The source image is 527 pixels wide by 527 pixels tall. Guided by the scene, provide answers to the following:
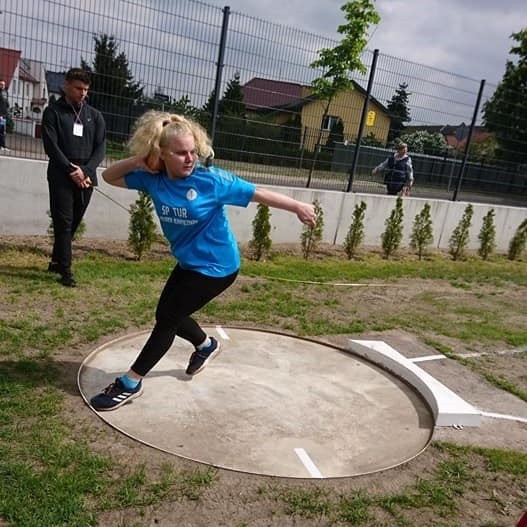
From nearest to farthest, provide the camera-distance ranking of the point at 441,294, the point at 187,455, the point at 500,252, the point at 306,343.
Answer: the point at 187,455 < the point at 306,343 < the point at 441,294 < the point at 500,252

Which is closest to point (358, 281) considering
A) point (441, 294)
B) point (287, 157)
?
point (441, 294)

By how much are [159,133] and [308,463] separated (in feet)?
6.85

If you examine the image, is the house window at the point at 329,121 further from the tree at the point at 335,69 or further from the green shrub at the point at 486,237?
the green shrub at the point at 486,237

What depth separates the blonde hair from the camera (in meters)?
3.19

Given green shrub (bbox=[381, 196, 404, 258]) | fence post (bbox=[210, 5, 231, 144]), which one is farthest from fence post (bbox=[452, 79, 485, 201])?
fence post (bbox=[210, 5, 231, 144])

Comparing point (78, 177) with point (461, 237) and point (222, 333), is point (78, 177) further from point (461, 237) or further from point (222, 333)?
point (461, 237)

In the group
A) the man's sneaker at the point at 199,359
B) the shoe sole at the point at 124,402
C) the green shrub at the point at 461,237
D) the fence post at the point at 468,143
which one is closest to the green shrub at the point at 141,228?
the man's sneaker at the point at 199,359

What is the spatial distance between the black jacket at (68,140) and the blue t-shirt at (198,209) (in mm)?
2557

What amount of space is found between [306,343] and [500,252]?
9199 mm

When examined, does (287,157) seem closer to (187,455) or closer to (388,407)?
(388,407)

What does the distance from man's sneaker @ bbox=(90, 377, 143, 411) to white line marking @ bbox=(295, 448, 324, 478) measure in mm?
1120

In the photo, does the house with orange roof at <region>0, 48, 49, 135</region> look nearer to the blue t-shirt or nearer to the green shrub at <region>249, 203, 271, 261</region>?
the green shrub at <region>249, 203, 271, 261</region>

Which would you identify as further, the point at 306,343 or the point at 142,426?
the point at 306,343

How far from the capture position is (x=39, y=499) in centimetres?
254
